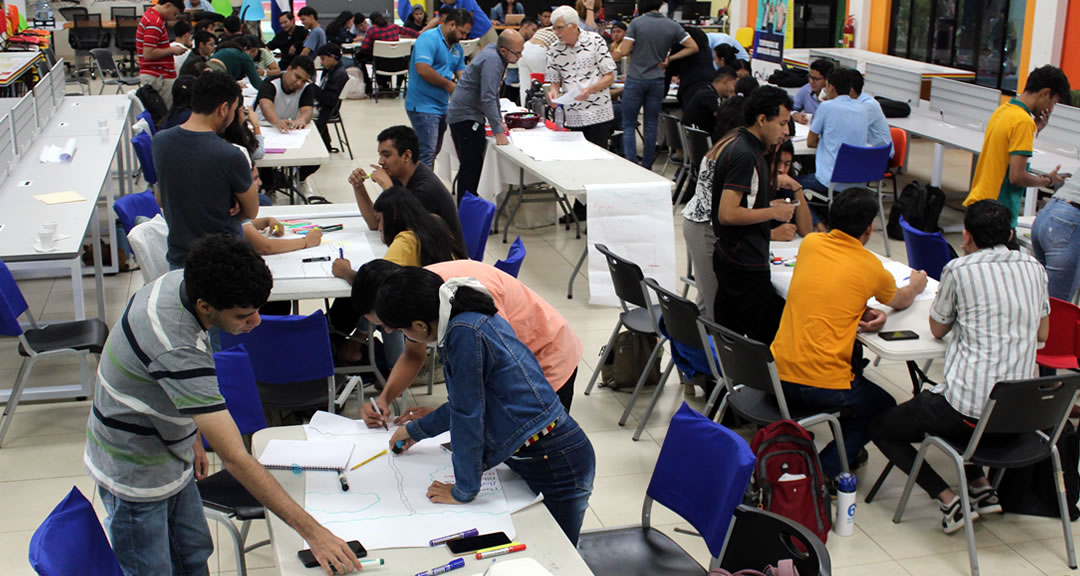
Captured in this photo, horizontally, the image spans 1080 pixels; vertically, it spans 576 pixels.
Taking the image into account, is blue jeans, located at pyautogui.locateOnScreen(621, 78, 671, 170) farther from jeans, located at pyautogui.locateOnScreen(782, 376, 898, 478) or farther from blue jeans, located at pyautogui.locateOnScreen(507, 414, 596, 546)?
blue jeans, located at pyautogui.locateOnScreen(507, 414, 596, 546)

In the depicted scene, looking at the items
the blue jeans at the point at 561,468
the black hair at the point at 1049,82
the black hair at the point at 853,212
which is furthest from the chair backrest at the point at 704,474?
the black hair at the point at 1049,82

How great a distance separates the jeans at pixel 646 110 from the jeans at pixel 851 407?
14.8ft

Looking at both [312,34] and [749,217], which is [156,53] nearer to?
[312,34]

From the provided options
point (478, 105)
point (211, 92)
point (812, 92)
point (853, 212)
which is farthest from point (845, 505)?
point (812, 92)

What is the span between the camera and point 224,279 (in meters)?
1.95

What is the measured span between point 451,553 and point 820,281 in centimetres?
192

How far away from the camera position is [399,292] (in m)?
2.23

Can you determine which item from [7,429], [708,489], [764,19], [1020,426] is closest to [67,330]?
[7,429]

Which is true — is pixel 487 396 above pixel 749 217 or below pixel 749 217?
below

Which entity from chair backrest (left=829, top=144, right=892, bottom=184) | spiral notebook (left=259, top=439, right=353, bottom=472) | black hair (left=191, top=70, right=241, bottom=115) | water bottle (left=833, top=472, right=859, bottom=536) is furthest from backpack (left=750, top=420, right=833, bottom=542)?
chair backrest (left=829, top=144, right=892, bottom=184)

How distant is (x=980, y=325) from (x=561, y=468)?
176 cm

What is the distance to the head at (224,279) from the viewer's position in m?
1.95

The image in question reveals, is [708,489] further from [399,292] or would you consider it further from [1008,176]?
[1008,176]

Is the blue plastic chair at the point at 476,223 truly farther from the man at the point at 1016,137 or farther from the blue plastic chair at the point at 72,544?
the blue plastic chair at the point at 72,544
